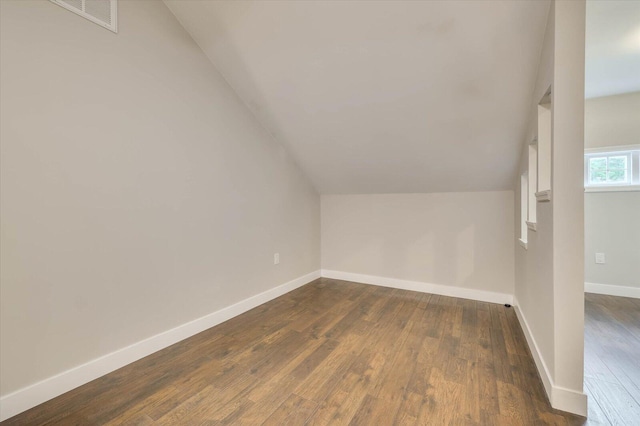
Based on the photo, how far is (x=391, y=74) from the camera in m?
2.04

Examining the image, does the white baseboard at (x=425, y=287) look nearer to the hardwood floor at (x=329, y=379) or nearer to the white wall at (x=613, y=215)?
the hardwood floor at (x=329, y=379)

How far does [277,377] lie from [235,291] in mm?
1103

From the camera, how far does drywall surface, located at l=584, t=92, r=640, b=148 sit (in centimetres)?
304

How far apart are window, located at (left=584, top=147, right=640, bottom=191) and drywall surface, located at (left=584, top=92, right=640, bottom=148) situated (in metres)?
0.11

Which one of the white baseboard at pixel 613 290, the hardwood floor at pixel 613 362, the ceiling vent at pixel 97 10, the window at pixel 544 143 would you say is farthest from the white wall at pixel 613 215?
the ceiling vent at pixel 97 10

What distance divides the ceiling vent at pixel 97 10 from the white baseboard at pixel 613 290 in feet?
16.7

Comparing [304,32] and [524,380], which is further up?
[304,32]

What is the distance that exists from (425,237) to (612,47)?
2252mm

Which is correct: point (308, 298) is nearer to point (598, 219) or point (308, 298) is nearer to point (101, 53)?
point (101, 53)

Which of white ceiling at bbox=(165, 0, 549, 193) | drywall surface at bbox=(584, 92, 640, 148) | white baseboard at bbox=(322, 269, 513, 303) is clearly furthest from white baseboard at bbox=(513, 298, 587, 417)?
drywall surface at bbox=(584, 92, 640, 148)

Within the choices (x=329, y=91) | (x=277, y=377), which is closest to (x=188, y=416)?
(x=277, y=377)

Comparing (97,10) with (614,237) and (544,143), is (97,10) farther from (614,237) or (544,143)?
(614,237)

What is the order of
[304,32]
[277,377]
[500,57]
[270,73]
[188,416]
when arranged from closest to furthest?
[188,416], [277,377], [500,57], [304,32], [270,73]

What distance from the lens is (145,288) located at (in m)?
1.89
